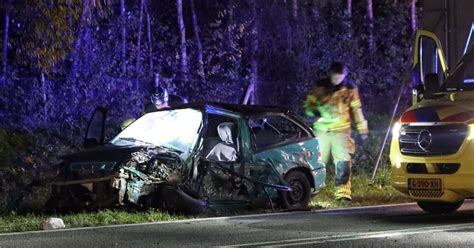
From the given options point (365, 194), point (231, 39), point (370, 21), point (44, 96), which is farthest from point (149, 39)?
point (365, 194)

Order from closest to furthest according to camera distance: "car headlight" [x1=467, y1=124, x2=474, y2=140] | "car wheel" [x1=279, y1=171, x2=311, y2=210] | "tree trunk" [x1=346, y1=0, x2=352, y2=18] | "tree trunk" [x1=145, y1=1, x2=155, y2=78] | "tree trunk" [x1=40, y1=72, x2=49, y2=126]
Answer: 1. "car headlight" [x1=467, y1=124, x2=474, y2=140]
2. "car wheel" [x1=279, y1=171, x2=311, y2=210]
3. "tree trunk" [x1=40, y1=72, x2=49, y2=126]
4. "tree trunk" [x1=145, y1=1, x2=155, y2=78]
5. "tree trunk" [x1=346, y1=0, x2=352, y2=18]

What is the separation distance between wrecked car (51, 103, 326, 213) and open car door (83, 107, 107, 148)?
14 mm

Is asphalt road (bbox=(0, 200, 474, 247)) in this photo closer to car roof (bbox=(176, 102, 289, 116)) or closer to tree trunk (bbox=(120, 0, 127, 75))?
car roof (bbox=(176, 102, 289, 116))

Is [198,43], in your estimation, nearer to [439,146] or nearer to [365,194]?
[365,194]

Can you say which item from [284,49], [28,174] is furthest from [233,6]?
[28,174]

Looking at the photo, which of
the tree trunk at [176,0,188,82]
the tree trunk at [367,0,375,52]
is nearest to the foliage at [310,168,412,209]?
the tree trunk at [176,0,188,82]

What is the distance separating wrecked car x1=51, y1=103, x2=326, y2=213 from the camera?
9.13m

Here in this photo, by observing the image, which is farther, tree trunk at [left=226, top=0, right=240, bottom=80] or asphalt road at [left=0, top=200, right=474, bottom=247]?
tree trunk at [left=226, top=0, right=240, bottom=80]

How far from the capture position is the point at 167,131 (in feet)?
32.8

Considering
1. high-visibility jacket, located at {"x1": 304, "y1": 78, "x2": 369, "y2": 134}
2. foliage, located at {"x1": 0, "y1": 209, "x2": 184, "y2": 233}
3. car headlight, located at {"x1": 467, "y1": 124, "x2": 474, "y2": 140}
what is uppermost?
high-visibility jacket, located at {"x1": 304, "y1": 78, "x2": 369, "y2": 134}

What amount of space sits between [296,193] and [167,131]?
1.99 meters

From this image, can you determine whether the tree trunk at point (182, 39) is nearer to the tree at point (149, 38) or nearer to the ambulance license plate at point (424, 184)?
the tree at point (149, 38)

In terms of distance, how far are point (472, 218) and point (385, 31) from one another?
16.8 meters

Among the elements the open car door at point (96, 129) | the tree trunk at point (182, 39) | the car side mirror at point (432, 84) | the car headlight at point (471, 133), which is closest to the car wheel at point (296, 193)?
the car side mirror at point (432, 84)
